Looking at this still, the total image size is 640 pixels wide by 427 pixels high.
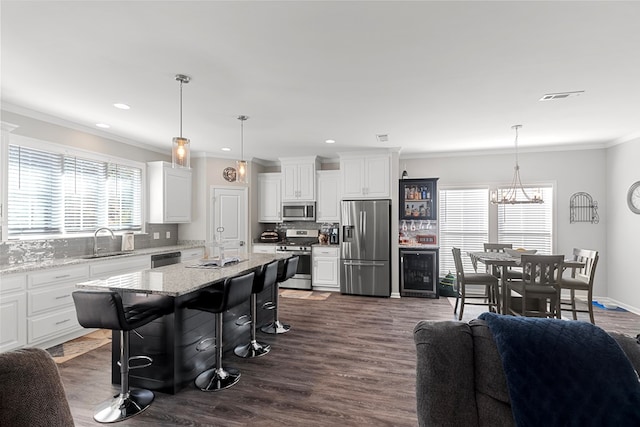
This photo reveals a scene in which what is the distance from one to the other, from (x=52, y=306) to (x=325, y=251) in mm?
3971

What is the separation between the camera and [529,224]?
18.6ft

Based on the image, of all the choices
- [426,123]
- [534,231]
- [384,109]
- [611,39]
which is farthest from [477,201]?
[611,39]

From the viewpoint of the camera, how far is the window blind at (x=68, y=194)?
365 centimetres

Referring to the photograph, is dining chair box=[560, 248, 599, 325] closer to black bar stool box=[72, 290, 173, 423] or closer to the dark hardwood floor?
the dark hardwood floor

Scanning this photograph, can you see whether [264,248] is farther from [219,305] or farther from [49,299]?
[219,305]

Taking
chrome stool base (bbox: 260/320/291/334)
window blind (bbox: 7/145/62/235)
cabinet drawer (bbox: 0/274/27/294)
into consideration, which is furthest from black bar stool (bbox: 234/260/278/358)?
window blind (bbox: 7/145/62/235)

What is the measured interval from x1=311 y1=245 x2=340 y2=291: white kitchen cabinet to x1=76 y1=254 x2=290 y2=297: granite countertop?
2731 mm

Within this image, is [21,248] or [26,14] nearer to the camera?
[26,14]

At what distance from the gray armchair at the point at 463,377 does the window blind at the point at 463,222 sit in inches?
195

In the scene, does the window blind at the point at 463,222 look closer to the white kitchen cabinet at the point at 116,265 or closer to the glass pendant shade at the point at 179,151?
the glass pendant shade at the point at 179,151

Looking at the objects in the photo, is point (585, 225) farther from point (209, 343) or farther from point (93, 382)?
point (93, 382)

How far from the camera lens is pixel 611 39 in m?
2.19

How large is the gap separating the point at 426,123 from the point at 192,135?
3.34 meters

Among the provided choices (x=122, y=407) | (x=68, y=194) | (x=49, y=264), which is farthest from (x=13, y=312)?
Result: (x=122, y=407)
